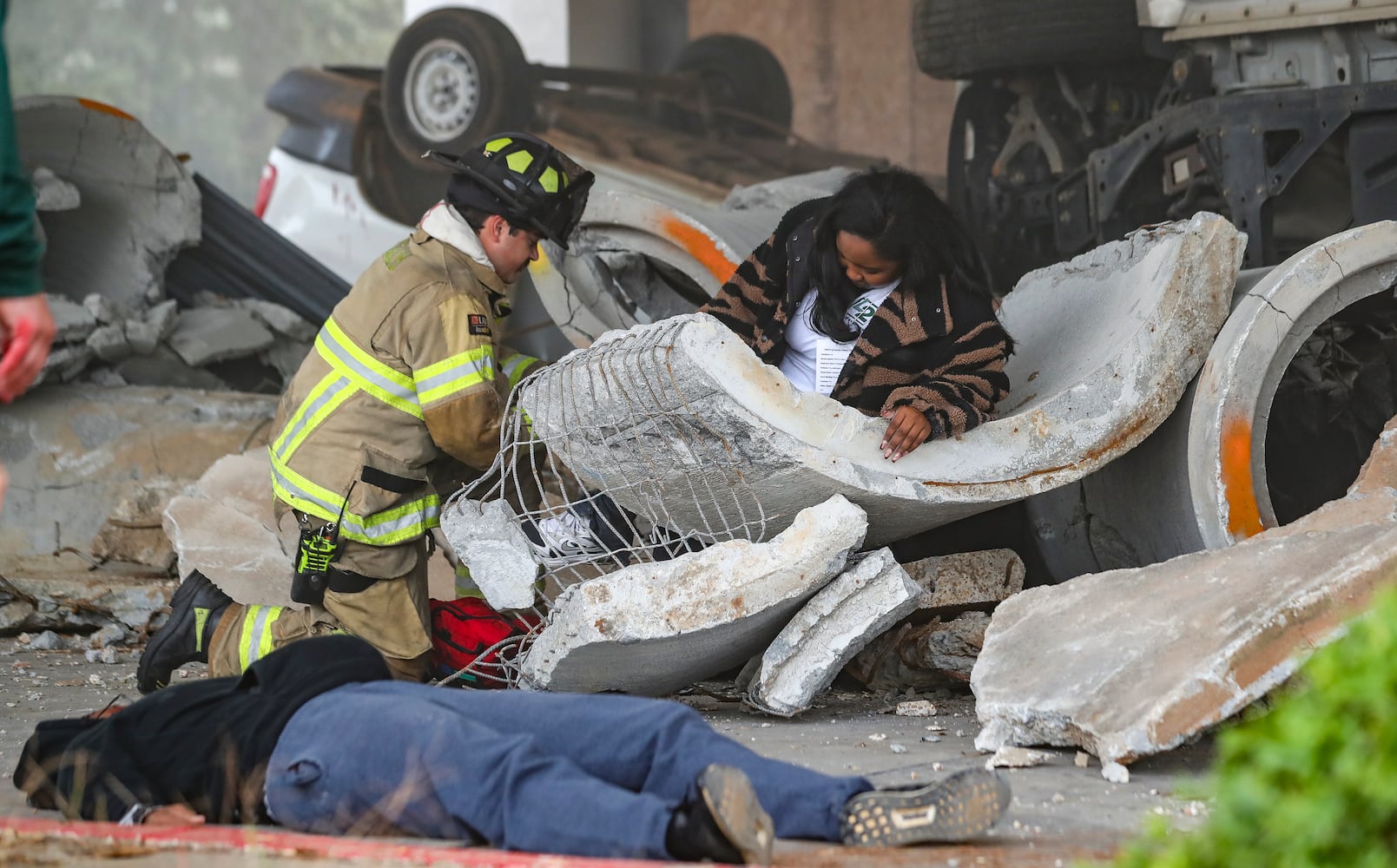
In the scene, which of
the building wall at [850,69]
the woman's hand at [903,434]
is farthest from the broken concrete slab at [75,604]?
the building wall at [850,69]

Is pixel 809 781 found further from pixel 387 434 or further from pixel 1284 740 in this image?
pixel 387 434

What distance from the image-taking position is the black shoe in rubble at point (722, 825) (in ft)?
6.83

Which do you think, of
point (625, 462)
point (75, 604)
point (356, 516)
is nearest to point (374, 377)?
point (356, 516)

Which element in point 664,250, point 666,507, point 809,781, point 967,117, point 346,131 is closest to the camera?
point 809,781

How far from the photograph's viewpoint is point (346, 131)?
27.1 ft

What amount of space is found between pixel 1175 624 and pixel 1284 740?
1721 millimetres

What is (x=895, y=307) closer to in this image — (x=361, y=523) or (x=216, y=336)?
(x=361, y=523)

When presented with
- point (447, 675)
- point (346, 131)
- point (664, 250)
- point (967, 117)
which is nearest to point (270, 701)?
point (447, 675)

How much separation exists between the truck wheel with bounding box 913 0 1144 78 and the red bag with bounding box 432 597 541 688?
340 cm

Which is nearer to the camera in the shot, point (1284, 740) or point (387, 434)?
point (1284, 740)

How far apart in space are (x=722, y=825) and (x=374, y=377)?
223 cm

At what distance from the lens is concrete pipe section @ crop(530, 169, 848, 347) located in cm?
536

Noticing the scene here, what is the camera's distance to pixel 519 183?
13.1ft

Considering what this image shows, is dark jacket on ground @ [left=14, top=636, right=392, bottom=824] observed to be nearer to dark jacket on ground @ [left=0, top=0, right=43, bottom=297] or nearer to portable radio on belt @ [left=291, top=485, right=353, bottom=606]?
dark jacket on ground @ [left=0, top=0, right=43, bottom=297]
